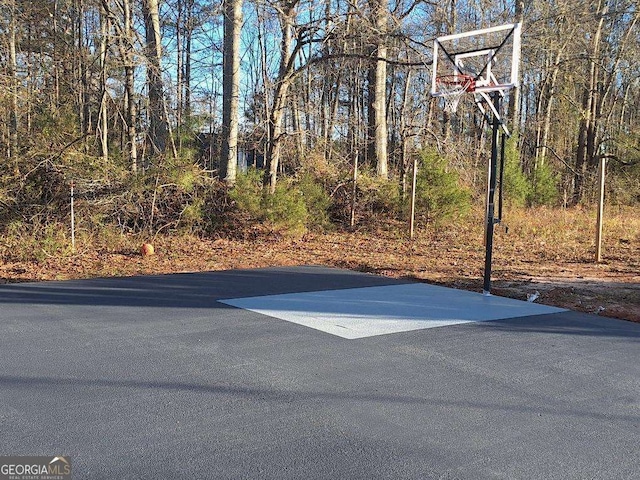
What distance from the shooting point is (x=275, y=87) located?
51.2ft

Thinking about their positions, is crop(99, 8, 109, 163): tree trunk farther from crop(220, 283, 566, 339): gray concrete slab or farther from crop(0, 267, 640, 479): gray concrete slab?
crop(0, 267, 640, 479): gray concrete slab

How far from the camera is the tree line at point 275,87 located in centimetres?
1339

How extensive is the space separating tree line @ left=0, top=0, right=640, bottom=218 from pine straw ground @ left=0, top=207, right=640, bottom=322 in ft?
6.49

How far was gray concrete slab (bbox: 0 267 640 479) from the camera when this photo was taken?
2.92 meters

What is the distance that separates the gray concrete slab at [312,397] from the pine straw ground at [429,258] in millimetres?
2355

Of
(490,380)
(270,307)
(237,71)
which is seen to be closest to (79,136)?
(237,71)

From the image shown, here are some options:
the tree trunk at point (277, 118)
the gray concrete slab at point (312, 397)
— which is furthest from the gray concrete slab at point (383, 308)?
the tree trunk at point (277, 118)

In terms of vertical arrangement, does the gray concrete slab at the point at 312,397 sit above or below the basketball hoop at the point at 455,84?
below

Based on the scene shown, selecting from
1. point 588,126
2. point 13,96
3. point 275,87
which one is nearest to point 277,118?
point 275,87

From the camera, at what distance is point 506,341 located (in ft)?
17.8

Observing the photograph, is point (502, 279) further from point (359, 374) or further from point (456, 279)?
point (359, 374)

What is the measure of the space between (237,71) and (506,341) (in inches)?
464

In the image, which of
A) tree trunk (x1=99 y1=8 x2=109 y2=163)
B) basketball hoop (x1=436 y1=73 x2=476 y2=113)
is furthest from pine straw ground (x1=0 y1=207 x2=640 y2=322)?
basketball hoop (x1=436 y1=73 x2=476 y2=113)

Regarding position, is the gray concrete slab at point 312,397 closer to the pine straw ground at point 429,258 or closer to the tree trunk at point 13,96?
the pine straw ground at point 429,258
